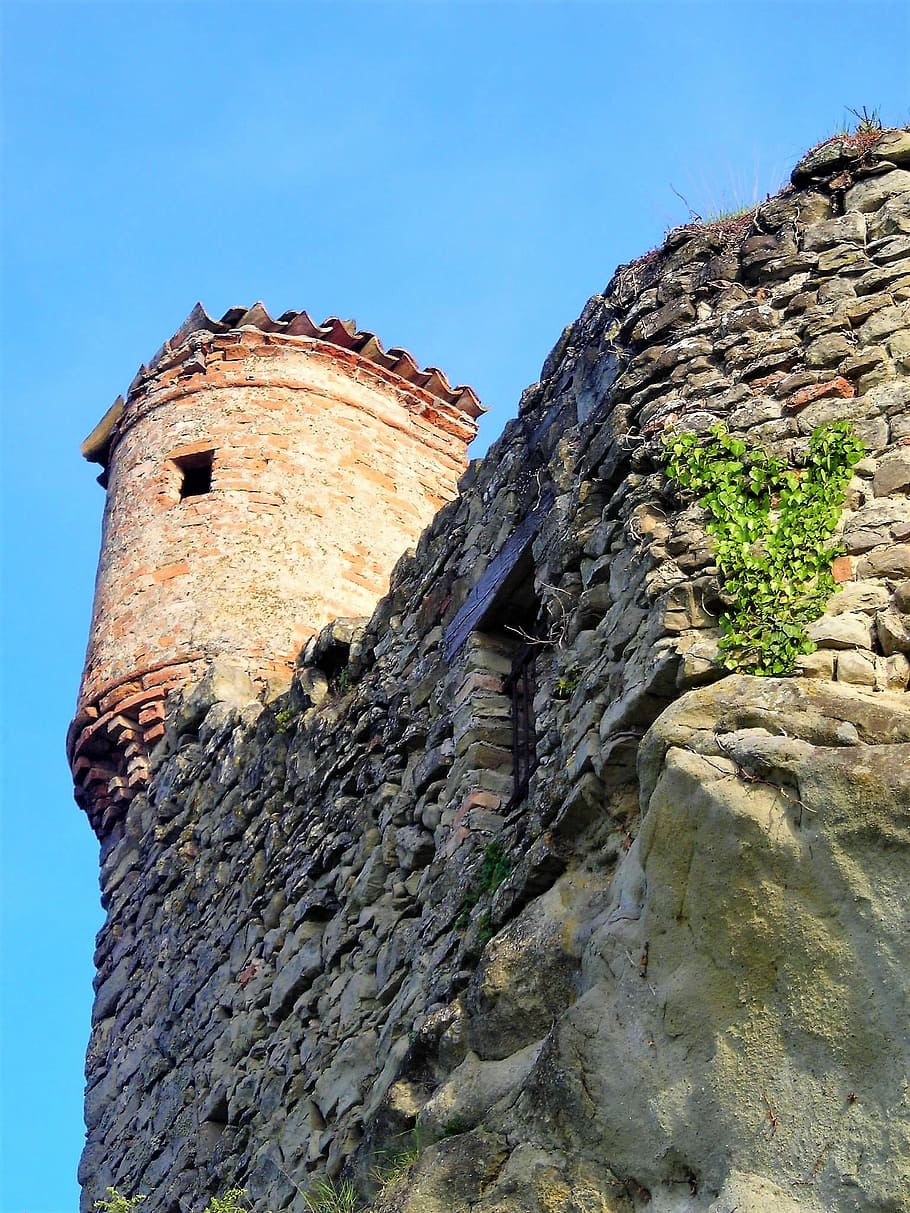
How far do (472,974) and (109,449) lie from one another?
24.3 ft

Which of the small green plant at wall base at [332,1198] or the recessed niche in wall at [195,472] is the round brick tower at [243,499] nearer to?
the recessed niche in wall at [195,472]

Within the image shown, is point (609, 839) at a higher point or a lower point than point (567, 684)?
lower

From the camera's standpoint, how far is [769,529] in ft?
15.5

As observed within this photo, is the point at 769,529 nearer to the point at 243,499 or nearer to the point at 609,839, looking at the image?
the point at 609,839

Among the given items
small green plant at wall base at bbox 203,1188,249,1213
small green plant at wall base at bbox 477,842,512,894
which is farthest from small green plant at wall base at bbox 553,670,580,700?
small green plant at wall base at bbox 203,1188,249,1213

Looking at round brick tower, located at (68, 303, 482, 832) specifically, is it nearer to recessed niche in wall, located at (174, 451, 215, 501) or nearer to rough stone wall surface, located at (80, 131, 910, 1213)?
recessed niche in wall, located at (174, 451, 215, 501)

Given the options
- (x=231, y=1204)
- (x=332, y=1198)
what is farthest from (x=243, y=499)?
(x=332, y=1198)

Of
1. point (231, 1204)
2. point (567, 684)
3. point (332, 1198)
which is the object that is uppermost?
point (567, 684)

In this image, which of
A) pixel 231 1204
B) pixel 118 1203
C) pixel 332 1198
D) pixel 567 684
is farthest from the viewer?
pixel 118 1203

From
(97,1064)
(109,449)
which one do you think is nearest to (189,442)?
(109,449)

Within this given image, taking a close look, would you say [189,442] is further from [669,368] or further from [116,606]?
[669,368]

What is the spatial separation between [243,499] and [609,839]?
20.8ft

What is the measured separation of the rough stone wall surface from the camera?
400 centimetres

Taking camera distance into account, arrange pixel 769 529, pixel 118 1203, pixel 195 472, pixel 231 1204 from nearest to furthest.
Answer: pixel 769 529
pixel 231 1204
pixel 118 1203
pixel 195 472
